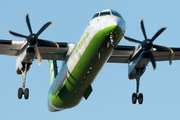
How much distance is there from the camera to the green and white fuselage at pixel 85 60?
22.8 meters

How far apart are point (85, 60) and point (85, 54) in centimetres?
45

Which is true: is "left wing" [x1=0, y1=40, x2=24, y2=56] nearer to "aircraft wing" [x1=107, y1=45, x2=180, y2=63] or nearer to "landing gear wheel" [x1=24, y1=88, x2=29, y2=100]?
"landing gear wheel" [x1=24, y1=88, x2=29, y2=100]

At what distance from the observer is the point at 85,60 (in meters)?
24.5

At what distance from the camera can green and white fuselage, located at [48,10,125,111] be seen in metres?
22.8

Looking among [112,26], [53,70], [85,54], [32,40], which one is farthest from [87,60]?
[53,70]

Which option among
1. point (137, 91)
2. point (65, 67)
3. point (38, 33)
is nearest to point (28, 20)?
point (38, 33)

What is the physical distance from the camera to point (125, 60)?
104 feet

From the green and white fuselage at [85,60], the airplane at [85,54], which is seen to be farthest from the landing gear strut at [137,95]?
the green and white fuselage at [85,60]

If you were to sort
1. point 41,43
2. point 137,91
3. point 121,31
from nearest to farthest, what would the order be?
1. point 121,31
2. point 41,43
3. point 137,91

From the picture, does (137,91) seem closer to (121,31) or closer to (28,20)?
(121,31)

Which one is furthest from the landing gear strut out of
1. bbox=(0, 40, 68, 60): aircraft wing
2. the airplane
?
bbox=(0, 40, 68, 60): aircraft wing

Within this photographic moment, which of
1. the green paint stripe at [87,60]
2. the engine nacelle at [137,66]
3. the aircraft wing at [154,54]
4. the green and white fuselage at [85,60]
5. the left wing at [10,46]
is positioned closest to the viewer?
the green paint stripe at [87,60]

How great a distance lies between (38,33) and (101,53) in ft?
20.6

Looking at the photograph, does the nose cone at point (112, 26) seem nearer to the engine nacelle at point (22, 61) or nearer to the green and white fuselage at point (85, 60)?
the green and white fuselage at point (85, 60)
